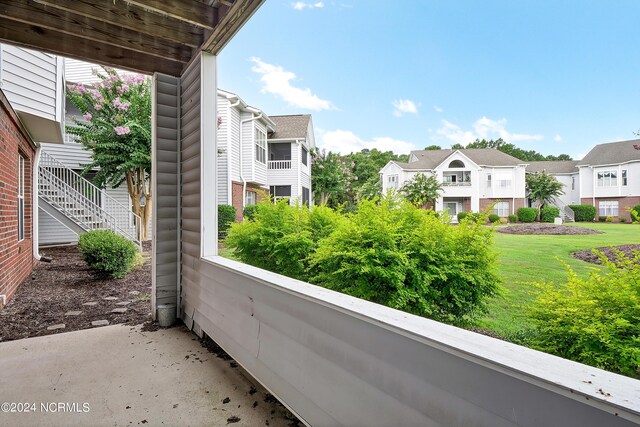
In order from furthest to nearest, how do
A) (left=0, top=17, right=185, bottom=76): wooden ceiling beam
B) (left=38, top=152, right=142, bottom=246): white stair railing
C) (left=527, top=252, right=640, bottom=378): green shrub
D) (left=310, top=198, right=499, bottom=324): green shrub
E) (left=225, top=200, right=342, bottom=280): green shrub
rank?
1. (left=38, top=152, right=142, bottom=246): white stair railing
2. (left=225, top=200, right=342, bottom=280): green shrub
3. (left=0, top=17, right=185, bottom=76): wooden ceiling beam
4. (left=310, top=198, right=499, bottom=324): green shrub
5. (left=527, top=252, right=640, bottom=378): green shrub

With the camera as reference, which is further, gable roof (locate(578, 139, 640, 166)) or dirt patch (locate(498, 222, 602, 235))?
dirt patch (locate(498, 222, 602, 235))

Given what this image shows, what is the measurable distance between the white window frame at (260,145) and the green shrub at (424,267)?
11.9 metres

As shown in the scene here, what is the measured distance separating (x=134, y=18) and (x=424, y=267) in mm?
2799

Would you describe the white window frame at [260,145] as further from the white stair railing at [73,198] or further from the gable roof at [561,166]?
the gable roof at [561,166]

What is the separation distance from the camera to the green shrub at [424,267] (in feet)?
7.23

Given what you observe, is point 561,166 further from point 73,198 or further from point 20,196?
point 73,198

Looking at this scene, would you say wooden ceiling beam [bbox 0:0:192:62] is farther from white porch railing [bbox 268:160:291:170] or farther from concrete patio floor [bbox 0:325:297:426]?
white porch railing [bbox 268:160:291:170]

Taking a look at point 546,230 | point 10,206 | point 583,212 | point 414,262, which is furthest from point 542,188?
point 10,206

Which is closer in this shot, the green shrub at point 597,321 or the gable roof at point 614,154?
the green shrub at point 597,321

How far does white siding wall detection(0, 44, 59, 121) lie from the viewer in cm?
389

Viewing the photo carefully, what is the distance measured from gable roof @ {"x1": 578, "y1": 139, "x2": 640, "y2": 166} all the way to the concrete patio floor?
4342 mm

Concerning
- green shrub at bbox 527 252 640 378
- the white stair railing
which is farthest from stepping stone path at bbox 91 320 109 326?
the white stair railing

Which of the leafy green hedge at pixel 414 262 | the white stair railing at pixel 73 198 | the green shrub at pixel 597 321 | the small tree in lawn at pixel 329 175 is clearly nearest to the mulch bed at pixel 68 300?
the white stair railing at pixel 73 198

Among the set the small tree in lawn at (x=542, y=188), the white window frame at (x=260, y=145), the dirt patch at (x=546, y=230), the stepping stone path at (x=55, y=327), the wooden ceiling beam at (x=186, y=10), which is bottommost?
the stepping stone path at (x=55, y=327)
